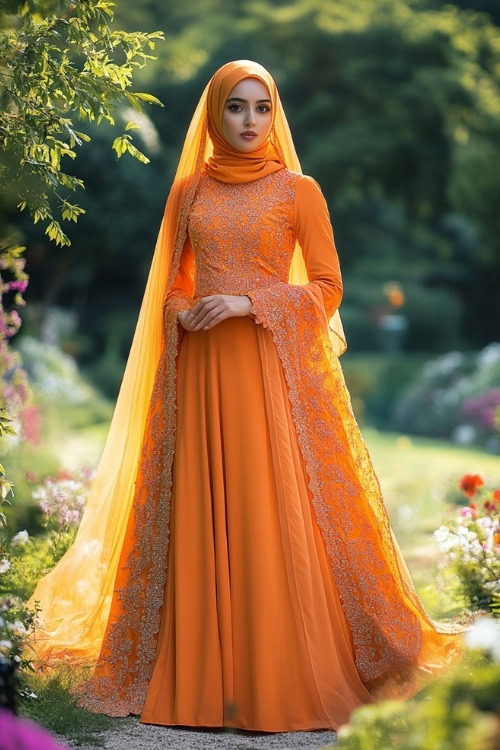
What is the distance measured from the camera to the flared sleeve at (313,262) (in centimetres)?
335

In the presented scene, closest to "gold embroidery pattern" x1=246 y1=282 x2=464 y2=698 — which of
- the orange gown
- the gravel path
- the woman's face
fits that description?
the orange gown

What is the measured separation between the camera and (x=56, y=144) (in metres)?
3.24

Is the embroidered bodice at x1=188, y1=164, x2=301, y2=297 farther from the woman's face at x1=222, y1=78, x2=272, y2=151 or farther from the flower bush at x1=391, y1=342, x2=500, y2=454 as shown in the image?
the flower bush at x1=391, y1=342, x2=500, y2=454

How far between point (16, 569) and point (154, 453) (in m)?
0.82

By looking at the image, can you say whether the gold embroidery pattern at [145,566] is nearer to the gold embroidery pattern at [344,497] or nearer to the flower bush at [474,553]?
the gold embroidery pattern at [344,497]

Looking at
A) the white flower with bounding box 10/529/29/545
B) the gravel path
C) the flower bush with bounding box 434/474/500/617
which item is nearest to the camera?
Result: the gravel path

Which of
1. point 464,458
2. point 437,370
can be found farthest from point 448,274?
point 464,458

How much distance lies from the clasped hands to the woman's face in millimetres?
503

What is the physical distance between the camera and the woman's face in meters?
3.37

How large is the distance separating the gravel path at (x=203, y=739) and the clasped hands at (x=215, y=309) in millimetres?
1213

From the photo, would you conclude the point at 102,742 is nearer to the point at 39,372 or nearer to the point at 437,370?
the point at 39,372

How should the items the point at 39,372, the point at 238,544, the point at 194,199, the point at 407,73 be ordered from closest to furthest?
1. the point at 238,544
2. the point at 194,199
3. the point at 39,372
4. the point at 407,73

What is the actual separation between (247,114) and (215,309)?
25.0 inches

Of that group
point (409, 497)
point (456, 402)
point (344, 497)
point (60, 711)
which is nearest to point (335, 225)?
point (456, 402)
